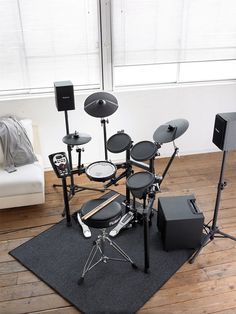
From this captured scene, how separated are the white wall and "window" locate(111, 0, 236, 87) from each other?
20 cm

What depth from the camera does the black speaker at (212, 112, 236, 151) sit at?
2385 mm

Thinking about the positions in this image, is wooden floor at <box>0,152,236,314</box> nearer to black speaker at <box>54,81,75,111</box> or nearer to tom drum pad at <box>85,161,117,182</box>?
tom drum pad at <box>85,161,117,182</box>

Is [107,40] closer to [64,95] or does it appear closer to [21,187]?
[64,95]

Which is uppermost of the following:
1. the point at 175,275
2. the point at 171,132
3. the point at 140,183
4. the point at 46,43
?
the point at 46,43

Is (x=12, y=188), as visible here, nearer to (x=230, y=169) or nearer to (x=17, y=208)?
(x=17, y=208)

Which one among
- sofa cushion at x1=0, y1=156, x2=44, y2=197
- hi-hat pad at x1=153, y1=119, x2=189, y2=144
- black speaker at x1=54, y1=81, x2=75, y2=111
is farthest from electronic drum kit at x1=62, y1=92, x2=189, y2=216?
sofa cushion at x1=0, y1=156, x2=44, y2=197

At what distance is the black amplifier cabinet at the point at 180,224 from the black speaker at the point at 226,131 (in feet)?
1.95

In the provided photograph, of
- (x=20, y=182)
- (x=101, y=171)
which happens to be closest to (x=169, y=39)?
(x=101, y=171)

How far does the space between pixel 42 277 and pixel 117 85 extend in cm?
228

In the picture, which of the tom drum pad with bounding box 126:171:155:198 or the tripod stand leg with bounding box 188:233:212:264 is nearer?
the tom drum pad with bounding box 126:171:155:198

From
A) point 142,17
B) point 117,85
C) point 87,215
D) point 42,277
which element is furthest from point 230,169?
point 42,277

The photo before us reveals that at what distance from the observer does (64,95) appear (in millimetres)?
3152

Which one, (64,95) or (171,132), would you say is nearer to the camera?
(171,132)

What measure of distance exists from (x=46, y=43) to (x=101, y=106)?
1104 mm
